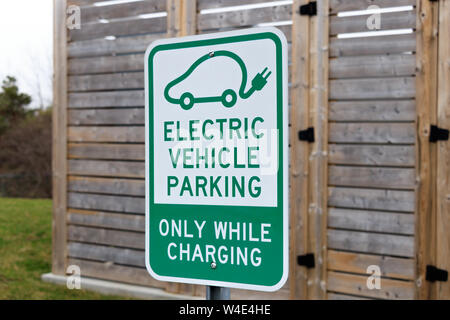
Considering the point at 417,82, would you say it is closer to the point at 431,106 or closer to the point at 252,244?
the point at 431,106

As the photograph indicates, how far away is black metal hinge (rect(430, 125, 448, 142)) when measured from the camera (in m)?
4.82

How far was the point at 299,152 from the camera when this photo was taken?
17.7 feet

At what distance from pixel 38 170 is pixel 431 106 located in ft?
52.8

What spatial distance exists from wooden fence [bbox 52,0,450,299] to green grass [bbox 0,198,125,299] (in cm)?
64

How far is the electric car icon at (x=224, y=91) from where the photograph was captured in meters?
1.74

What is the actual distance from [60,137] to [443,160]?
4.14 m

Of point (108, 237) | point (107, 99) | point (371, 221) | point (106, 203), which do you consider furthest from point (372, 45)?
point (108, 237)

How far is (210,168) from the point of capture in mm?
1784

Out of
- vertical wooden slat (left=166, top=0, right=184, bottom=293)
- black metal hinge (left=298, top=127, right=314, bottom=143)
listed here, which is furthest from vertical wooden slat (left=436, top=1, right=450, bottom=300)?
vertical wooden slat (left=166, top=0, right=184, bottom=293)

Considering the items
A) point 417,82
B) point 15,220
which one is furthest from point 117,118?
point 15,220

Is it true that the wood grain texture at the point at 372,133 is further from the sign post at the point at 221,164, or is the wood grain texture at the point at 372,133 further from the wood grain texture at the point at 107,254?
the sign post at the point at 221,164

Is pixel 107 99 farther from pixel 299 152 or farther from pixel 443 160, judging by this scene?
pixel 443 160

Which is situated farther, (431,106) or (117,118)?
(117,118)

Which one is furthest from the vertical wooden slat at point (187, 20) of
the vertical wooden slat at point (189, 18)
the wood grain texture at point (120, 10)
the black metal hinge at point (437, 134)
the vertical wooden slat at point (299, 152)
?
the black metal hinge at point (437, 134)
